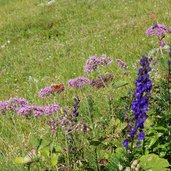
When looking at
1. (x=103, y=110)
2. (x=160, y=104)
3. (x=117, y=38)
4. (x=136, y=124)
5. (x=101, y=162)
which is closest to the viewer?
(x=136, y=124)

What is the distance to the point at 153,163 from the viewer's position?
3406 millimetres

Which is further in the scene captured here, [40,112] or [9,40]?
[9,40]

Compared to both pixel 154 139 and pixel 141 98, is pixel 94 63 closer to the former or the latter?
pixel 154 139

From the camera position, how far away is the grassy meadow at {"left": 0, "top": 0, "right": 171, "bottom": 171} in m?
4.20

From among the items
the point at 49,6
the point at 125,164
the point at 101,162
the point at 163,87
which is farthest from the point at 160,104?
the point at 49,6

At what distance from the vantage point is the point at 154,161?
11.2 ft

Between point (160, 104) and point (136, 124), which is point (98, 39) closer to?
point (160, 104)

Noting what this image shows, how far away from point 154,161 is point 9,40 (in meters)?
16.4

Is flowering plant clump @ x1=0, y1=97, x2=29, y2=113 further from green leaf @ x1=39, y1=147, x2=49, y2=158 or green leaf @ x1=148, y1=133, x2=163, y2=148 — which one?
green leaf @ x1=148, y1=133, x2=163, y2=148

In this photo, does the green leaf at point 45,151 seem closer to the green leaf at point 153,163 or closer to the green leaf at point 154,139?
the green leaf at point 153,163

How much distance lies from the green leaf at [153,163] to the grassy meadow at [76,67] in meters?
0.23

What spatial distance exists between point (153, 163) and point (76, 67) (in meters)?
7.44

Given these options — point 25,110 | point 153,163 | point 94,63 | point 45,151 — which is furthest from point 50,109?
point 153,163

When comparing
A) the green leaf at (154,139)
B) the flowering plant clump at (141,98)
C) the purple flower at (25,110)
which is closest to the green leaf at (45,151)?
the green leaf at (154,139)
